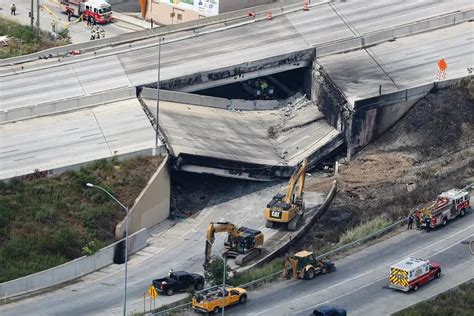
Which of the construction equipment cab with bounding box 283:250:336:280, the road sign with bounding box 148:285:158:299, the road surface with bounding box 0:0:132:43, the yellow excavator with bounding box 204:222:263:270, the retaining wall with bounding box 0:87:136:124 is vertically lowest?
the road sign with bounding box 148:285:158:299

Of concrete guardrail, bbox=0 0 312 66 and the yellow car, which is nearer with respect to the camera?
the yellow car

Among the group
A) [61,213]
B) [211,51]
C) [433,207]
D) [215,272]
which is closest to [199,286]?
[215,272]

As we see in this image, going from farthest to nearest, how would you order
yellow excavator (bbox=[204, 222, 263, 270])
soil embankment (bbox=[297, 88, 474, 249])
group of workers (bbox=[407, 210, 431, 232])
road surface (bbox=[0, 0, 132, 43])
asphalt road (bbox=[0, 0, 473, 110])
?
road surface (bbox=[0, 0, 132, 43]) < asphalt road (bbox=[0, 0, 473, 110]) < soil embankment (bbox=[297, 88, 474, 249]) < group of workers (bbox=[407, 210, 431, 232]) < yellow excavator (bbox=[204, 222, 263, 270])

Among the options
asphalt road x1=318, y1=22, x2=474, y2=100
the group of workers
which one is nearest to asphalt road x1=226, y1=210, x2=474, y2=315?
the group of workers

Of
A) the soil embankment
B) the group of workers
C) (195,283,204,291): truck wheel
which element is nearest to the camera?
(195,283,204,291): truck wheel

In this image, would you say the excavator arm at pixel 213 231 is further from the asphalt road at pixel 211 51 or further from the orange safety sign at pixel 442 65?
the orange safety sign at pixel 442 65

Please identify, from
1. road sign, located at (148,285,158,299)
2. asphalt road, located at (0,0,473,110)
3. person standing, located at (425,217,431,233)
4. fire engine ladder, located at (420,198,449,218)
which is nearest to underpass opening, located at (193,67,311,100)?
asphalt road, located at (0,0,473,110)

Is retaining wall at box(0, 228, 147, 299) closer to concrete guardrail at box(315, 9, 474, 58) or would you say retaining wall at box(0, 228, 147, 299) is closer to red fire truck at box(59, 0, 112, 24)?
concrete guardrail at box(315, 9, 474, 58)

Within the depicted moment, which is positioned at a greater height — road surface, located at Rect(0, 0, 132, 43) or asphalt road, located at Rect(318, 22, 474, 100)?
road surface, located at Rect(0, 0, 132, 43)
